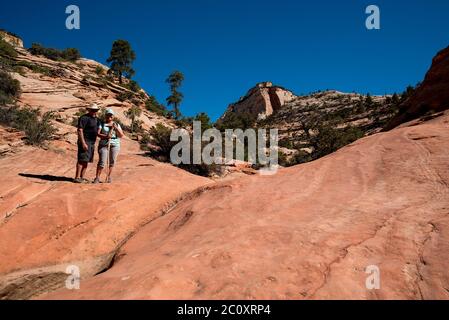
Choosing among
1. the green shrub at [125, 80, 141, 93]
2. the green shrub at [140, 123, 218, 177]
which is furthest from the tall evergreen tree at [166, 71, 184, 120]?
the green shrub at [140, 123, 218, 177]

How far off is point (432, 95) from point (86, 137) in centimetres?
1016

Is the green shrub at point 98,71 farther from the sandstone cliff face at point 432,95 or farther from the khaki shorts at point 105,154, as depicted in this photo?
the sandstone cliff face at point 432,95

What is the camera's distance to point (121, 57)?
49.0 meters

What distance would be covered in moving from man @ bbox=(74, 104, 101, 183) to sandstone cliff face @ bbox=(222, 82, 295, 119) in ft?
281

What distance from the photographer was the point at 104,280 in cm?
319

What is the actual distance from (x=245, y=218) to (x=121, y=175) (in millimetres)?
5016

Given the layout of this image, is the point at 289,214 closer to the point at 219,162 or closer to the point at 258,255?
the point at 258,255

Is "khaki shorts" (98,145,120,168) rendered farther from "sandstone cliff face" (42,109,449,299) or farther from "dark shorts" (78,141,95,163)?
"sandstone cliff face" (42,109,449,299)

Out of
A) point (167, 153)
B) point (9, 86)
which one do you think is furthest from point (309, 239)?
point (9, 86)

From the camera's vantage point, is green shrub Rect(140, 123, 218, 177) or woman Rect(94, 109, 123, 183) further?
green shrub Rect(140, 123, 218, 177)

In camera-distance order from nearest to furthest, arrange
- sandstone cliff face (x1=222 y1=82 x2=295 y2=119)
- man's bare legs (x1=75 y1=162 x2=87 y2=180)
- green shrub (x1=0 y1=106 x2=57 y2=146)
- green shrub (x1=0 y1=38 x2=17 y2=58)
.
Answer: man's bare legs (x1=75 y1=162 x2=87 y2=180) → green shrub (x1=0 y1=106 x2=57 y2=146) → green shrub (x1=0 y1=38 x2=17 y2=58) → sandstone cliff face (x1=222 y1=82 x2=295 y2=119)

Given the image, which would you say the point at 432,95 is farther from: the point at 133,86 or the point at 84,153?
the point at 133,86

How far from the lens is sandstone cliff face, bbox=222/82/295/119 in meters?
93.9
